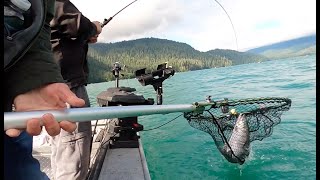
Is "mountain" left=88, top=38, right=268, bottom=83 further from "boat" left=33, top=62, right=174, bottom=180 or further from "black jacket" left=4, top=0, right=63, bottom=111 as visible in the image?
"black jacket" left=4, top=0, right=63, bottom=111

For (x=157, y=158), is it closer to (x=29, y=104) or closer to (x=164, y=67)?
(x=164, y=67)

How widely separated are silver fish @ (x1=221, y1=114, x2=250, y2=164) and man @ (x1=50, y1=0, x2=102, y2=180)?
92.9 inches

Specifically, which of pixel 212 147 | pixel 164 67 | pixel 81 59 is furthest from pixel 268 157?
pixel 81 59

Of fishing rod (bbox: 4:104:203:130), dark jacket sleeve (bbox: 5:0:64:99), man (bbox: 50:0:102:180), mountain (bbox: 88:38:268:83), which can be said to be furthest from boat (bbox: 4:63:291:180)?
mountain (bbox: 88:38:268:83)

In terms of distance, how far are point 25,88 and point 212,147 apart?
664cm

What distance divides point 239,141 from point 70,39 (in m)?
3.01

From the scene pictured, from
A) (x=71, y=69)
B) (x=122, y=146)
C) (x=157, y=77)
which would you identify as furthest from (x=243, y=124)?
(x=71, y=69)

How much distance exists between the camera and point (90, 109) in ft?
Answer: 3.79

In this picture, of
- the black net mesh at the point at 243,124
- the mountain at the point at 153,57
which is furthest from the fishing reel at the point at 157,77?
the mountain at the point at 153,57

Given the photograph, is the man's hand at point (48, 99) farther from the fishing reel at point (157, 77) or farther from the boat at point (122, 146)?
the fishing reel at point (157, 77)

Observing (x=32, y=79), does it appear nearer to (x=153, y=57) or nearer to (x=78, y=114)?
(x=78, y=114)

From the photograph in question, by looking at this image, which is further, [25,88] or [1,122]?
[25,88]

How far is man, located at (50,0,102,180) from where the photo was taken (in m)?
3.18
